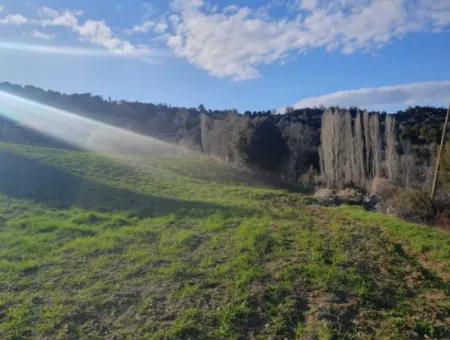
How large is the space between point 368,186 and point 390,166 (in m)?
1.80

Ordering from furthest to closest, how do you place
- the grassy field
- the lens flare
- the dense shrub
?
the lens flare → the dense shrub → the grassy field

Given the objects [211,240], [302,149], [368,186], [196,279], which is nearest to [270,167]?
[302,149]

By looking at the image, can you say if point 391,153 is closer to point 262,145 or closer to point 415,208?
point 262,145

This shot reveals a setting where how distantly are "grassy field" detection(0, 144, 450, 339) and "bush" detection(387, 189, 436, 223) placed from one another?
1.95 metres

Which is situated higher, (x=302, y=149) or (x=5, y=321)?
(x=302, y=149)

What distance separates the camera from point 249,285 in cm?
512

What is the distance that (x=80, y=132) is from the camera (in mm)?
37656

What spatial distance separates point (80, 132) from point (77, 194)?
2820cm

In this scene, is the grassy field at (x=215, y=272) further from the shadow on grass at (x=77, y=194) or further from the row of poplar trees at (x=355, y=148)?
the row of poplar trees at (x=355, y=148)

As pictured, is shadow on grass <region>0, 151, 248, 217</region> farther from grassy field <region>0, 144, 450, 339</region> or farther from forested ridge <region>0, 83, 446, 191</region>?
forested ridge <region>0, 83, 446, 191</region>

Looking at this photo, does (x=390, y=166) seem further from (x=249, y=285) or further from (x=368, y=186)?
(x=249, y=285)

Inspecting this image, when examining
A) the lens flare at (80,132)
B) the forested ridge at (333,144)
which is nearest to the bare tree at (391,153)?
the forested ridge at (333,144)

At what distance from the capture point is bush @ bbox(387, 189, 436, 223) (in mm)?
11156

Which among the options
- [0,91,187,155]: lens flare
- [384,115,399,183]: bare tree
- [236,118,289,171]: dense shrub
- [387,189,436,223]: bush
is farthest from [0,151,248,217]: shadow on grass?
[384,115,399,183]: bare tree
